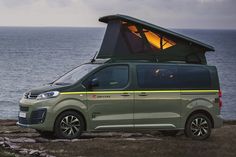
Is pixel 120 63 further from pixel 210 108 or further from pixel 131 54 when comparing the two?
pixel 210 108

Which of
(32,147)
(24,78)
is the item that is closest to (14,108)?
(24,78)

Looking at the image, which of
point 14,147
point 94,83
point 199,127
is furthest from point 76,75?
point 199,127

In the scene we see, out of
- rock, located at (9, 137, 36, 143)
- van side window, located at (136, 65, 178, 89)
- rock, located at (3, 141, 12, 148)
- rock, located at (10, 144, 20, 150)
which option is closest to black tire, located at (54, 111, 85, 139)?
rock, located at (9, 137, 36, 143)

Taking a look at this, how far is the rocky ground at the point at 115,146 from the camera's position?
1174cm

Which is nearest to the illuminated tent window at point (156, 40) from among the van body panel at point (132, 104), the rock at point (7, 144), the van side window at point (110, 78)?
the van body panel at point (132, 104)

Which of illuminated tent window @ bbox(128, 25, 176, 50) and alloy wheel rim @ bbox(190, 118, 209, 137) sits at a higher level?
illuminated tent window @ bbox(128, 25, 176, 50)

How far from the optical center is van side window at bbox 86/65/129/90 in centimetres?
1365

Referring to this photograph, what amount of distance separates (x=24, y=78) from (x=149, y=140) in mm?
63594

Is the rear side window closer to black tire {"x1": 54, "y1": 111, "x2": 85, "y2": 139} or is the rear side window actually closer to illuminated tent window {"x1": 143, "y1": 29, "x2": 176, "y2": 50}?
illuminated tent window {"x1": 143, "y1": 29, "x2": 176, "y2": 50}

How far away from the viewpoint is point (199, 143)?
13.6 meters

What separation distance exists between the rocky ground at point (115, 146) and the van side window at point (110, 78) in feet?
4.02

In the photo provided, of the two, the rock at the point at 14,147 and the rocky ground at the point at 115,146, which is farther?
the rock at the point at 14,147

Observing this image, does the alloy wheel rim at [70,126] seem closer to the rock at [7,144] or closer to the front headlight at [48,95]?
the front headlight at [48,95]

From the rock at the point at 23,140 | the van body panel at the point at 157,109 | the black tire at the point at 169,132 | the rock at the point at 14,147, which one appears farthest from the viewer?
the black tire at the point at 169,132
